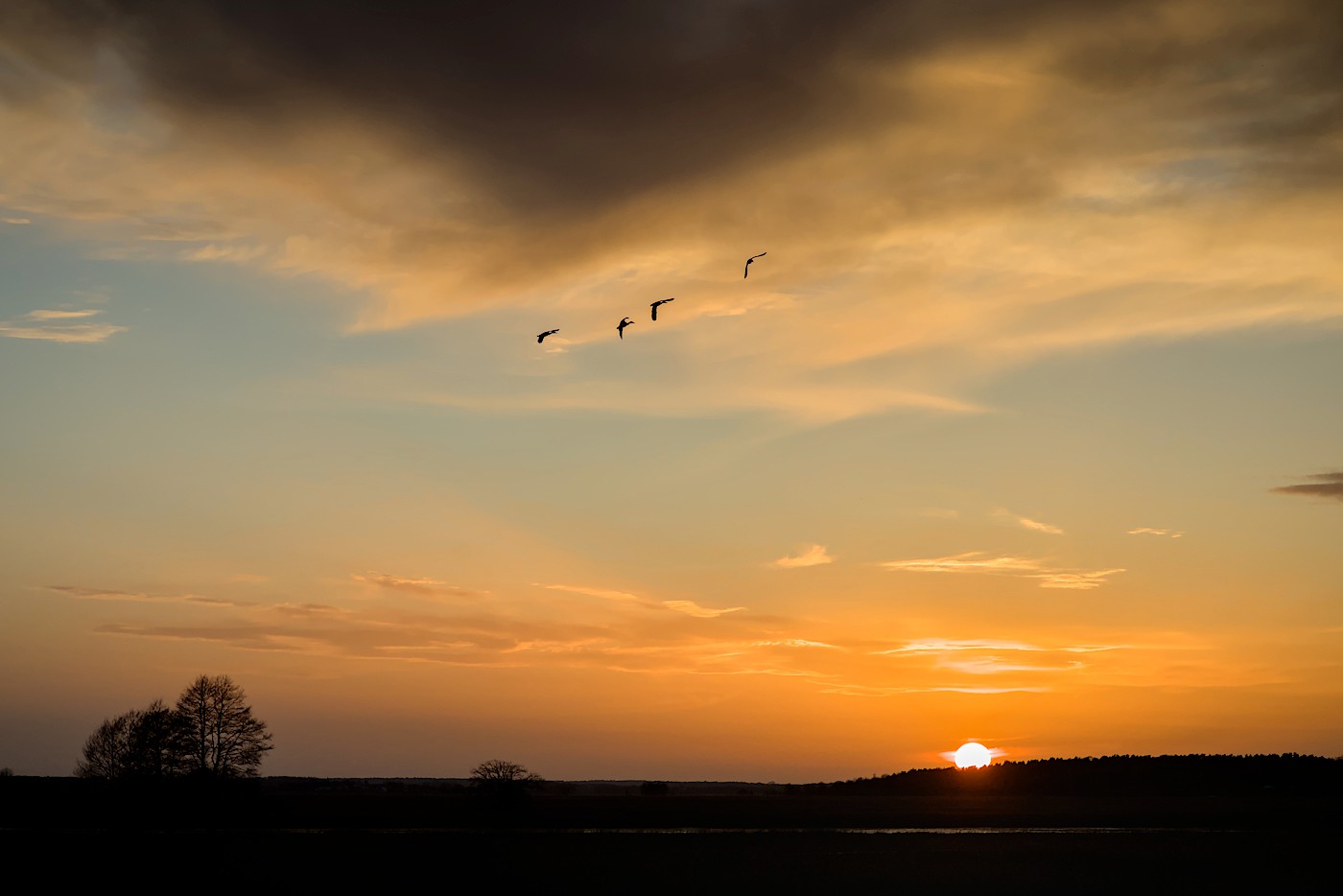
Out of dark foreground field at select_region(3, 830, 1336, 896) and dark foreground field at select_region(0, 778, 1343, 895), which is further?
dark foreground field at select_region(0, 778, 1343, 895)

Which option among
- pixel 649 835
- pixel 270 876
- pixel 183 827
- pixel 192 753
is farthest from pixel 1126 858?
pixel 192 753

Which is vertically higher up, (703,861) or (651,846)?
(651,846)

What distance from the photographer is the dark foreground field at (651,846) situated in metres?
55.9

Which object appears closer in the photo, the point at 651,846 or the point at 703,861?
the point at 703,861

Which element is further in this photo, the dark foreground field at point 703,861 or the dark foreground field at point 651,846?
the dark foreground field at point 651,846

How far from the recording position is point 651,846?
7762cm

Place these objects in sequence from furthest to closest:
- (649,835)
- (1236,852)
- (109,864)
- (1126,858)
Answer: (649,835)
(1236,852)
(1126,858)
(109,864)

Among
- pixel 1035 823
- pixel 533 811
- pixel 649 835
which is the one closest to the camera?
pixel 649 835

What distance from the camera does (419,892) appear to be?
5025cm

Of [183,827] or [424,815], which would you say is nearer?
[183,827]

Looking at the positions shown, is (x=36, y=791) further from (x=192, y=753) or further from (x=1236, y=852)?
(x=1236, y=852)

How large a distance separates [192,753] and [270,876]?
2558 inches

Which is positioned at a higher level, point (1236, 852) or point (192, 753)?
point (192, 753)

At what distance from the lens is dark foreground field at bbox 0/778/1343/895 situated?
55938 mm
